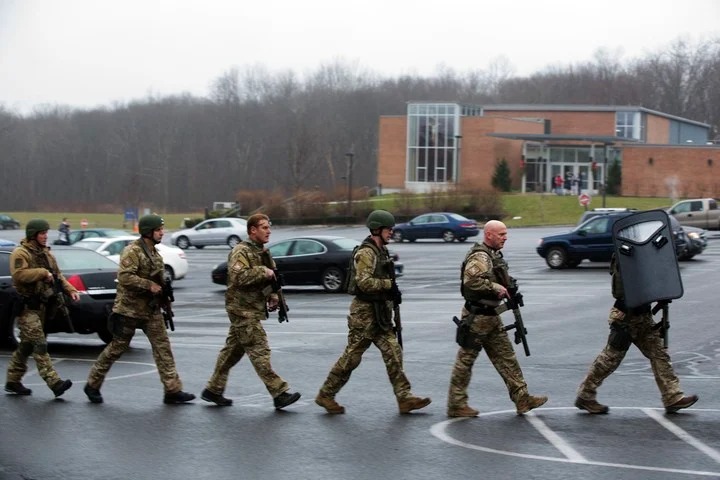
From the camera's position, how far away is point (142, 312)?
415 inches

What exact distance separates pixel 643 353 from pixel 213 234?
4485 cm

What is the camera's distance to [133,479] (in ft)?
25.1

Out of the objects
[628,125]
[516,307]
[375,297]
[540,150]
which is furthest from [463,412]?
Answer: [628,125]

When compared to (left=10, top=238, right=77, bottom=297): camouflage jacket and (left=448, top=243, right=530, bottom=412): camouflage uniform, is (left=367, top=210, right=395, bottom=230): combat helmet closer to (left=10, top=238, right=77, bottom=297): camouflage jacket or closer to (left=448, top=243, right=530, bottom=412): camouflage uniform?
(left=448, top=243, right=530, bottom=412): camouflage uniform

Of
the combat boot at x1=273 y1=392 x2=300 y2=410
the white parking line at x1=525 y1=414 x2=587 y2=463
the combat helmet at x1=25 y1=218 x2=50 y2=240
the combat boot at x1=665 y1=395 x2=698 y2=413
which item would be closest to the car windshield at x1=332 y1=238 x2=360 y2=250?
the combat helmet at x1=25 y1=218 x2=50 y2=240

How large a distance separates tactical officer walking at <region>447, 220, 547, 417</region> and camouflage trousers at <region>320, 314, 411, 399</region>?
0.47 m

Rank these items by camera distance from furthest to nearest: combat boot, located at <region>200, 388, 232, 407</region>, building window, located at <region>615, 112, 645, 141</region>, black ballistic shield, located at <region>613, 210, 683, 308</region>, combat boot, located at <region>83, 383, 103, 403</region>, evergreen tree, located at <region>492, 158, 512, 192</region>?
building window, located at <region>615, 112, 645, 141</region>, evergreen tree, located at <region>492, 158, 512, 192</region>, combat boot, located at <region>83, 383, 103, 403</region>, combat boot, located at <region>200, 388, 232, 407</region>, black ballistic shield, located at <region>613, 210, 683, 308</region>

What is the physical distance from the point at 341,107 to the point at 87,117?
35.1 metres

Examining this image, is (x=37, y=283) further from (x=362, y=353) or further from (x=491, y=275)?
(x=491, y=275)

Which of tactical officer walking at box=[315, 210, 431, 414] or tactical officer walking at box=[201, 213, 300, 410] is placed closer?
tactical officer walking at box=[315, 210, 431, 414]

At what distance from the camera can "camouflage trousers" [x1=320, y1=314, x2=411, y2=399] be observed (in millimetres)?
9766

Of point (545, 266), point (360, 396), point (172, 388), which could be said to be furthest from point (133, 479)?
point (545, 266)

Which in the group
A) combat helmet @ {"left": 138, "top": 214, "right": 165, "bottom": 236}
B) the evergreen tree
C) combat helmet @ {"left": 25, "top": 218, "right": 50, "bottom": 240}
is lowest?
combat helmet @ {"left": 25, "top": 218, "right": 50, "bottom": 240}

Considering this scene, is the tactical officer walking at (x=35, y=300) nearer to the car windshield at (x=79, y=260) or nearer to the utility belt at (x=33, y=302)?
the utility belt at (x=33, y=302)
